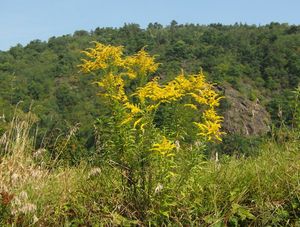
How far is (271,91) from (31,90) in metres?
42.1

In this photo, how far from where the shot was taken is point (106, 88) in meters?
4.20

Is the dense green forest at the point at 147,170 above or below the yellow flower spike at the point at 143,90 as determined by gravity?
below

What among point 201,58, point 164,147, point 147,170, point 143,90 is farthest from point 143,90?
point 201,58

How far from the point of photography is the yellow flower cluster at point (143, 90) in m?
4.00

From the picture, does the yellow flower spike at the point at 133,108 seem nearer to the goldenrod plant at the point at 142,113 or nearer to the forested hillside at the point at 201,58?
the goldenrod plant at the point at 142,113

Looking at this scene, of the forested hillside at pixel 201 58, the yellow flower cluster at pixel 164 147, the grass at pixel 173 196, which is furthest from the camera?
the forested hillside at pixel 201 58

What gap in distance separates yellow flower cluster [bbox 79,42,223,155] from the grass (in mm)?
371

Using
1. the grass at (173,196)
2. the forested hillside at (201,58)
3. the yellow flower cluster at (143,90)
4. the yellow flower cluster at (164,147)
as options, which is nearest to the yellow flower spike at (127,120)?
the yellow flower cluster at (143,90)

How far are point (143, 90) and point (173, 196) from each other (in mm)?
869

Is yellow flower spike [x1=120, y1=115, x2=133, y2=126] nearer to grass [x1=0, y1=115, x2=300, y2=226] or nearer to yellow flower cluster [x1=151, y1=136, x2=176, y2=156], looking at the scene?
yellow flower cluster [x1=151, y1=136, x2=176, y2=156]

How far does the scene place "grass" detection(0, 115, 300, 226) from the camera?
3.91 metres

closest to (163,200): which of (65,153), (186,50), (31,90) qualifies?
(65,153)

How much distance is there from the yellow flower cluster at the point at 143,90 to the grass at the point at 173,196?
1.22ft

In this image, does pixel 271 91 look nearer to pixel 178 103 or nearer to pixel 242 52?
pixel 242 52
